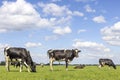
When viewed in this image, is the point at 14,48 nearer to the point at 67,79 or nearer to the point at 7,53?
the point at 7,53

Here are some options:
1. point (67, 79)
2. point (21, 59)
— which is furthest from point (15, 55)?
point (67, 79)

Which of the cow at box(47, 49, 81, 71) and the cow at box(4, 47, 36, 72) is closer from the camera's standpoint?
the cow at box(4, 47, 36, 72)

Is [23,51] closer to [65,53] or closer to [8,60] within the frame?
[8,60]

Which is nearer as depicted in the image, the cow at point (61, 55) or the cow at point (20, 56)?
the cow at point (20, 56)

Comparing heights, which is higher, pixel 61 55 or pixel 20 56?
pixel 20 56

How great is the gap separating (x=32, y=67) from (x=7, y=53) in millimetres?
3677

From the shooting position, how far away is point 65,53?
43.6m

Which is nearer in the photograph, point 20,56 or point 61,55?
point 20,56

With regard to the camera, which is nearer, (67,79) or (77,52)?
(67,79)

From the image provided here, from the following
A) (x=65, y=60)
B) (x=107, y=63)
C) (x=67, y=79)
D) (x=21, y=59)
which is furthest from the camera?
(x=107, y=63)

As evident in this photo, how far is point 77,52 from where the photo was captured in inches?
1747

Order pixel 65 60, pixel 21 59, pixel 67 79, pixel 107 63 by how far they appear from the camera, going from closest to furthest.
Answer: pixel 67 79 < pixel 21 59 < pixel 65 60 < pixel 107 63

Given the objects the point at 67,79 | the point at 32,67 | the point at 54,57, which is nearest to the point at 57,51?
the point at 54,57

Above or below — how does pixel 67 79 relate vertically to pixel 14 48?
below
